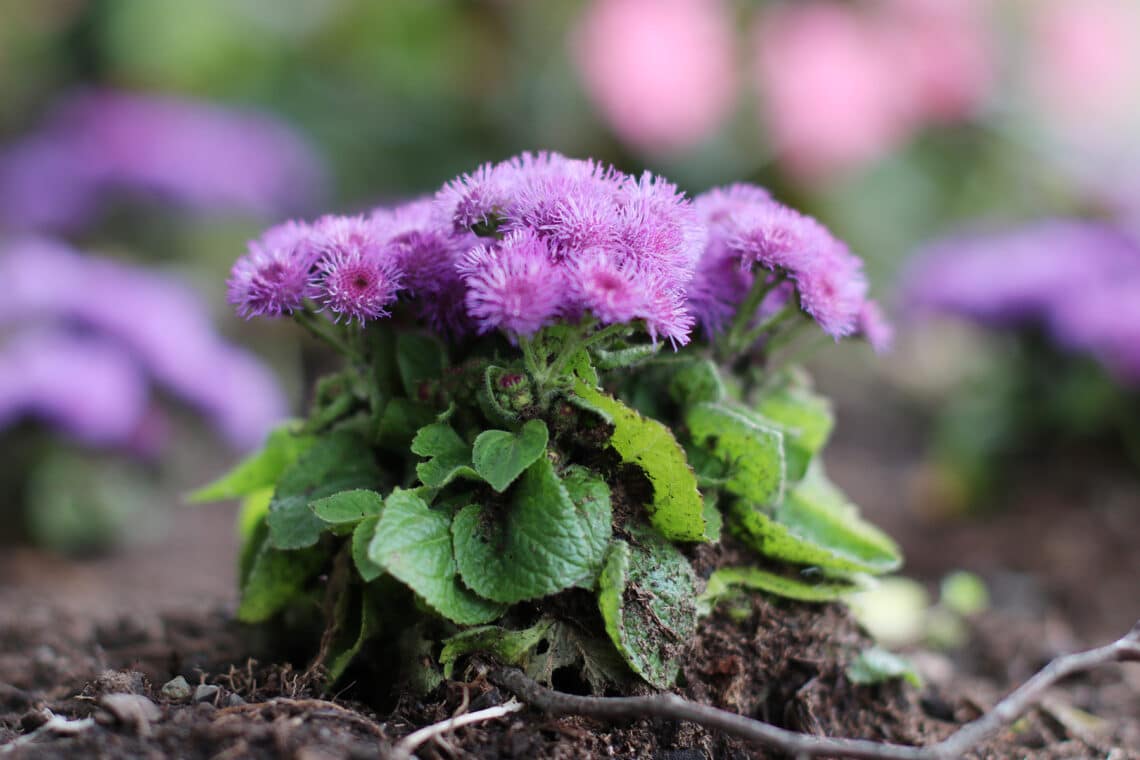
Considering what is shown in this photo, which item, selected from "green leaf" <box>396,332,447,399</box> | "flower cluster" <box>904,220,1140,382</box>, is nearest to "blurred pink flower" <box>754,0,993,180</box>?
"flower cluster" <box>904,220,1140,382</box>

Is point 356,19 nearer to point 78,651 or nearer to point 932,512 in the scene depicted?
Answer: point 932,512

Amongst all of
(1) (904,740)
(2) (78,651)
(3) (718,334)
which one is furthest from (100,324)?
(1) (904,740)

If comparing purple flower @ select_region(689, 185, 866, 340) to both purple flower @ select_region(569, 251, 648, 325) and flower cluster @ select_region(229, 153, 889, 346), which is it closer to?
flower cluster @ select_region(229, 153, 889, 346)

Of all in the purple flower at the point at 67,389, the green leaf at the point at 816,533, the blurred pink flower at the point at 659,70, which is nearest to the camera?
the green leaf at the point at 816,533

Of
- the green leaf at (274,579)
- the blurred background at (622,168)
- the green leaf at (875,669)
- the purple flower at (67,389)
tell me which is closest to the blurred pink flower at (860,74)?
the blurred background at (622,168)

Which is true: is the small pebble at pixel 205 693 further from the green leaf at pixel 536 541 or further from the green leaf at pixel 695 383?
the green leaf at pixel 695 383

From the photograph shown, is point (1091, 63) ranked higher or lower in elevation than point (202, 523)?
higher
